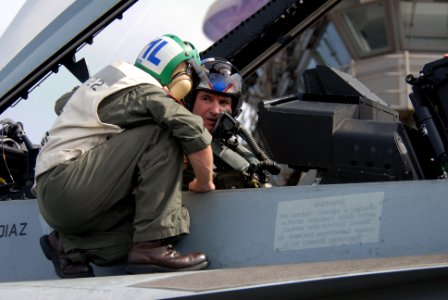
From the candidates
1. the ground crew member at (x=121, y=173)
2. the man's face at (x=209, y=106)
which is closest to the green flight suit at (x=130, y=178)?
the ground crew member at (x=121, y=173)

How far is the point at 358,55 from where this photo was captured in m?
23.4

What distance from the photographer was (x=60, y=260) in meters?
3.06

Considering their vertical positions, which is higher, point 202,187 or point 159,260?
point 202,187

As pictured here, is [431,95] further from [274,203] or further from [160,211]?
[160,211]

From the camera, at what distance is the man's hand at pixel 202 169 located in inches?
115

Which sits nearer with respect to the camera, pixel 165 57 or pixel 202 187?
pixel 202 187

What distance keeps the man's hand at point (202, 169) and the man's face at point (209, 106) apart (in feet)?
3.02

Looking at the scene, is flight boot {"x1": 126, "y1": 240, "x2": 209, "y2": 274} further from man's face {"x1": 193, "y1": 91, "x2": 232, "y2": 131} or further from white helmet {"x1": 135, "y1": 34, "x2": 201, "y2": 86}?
man's face {"x1": 193, "y1": 91, "x2": 232, "y2": 131}

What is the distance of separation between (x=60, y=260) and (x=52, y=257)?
0.07 meters

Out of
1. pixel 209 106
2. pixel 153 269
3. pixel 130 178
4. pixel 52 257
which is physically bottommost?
pixel 52 257

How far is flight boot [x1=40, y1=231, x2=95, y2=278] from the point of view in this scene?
298cm

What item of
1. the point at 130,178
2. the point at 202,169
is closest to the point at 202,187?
the point at 202,169

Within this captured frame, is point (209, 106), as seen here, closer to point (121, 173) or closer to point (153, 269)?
point (121, 173)

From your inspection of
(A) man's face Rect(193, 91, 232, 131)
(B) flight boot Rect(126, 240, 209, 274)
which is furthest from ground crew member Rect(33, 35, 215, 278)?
(A) man's face Rect(193, 91, 232, 131)
